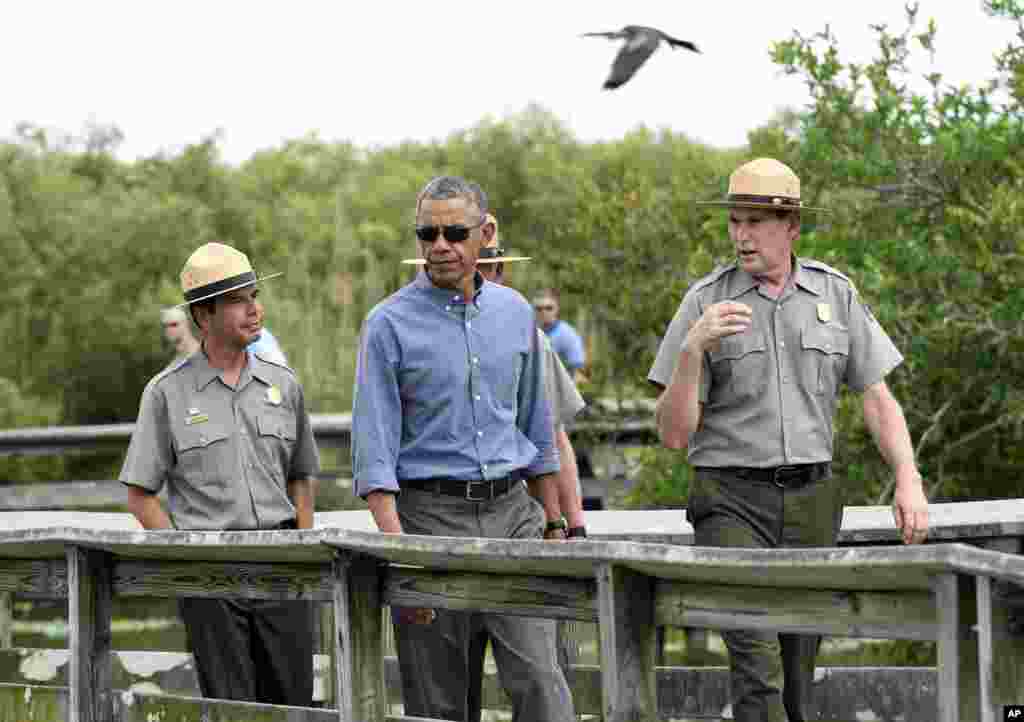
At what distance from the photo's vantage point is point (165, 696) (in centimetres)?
506

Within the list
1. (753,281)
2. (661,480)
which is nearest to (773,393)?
(753,281)

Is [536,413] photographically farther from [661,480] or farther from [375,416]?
[661,480]

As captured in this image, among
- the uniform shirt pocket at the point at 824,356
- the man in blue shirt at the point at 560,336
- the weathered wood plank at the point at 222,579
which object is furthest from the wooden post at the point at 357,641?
the man in blue shirt at the point at 560,336

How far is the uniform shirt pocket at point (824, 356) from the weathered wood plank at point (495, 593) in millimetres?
1232

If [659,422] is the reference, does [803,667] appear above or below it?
below

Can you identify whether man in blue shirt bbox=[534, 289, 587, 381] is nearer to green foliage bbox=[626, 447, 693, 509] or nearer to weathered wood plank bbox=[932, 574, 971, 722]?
green foliage bbox=[626, 447, 693, 509]

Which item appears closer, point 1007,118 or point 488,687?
point 488,687

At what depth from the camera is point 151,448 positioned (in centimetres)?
546

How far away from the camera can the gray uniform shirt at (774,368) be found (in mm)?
5078

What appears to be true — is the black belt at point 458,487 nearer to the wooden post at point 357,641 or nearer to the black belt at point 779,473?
the wooden post at point 357,641

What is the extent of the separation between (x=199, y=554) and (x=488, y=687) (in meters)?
2.41

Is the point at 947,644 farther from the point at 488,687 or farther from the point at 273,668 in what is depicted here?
the point at 488,687

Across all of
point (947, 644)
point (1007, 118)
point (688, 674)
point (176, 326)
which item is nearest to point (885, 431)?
point (688, 674)

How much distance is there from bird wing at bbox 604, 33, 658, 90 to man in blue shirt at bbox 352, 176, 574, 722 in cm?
387
